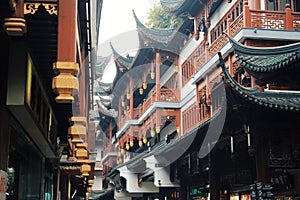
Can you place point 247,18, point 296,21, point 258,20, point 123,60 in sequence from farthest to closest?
point 123,60, point 296,21, point 258,20, point 247,18

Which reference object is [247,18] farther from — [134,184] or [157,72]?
[134,184]

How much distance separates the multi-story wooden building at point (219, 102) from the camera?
11039 millimetres

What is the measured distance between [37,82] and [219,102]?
38.0 feet

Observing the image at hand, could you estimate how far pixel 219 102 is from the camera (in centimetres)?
1767

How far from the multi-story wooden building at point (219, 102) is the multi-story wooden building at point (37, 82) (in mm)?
3792

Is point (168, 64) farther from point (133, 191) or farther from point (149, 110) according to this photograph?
point (133, 191)

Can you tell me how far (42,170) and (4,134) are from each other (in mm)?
3474

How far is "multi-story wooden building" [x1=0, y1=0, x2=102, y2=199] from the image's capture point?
4.50 m

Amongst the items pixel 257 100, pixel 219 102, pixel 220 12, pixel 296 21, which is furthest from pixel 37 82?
pixel 220 12

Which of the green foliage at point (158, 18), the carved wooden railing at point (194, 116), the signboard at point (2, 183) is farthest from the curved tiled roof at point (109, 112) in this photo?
the signboard at point (2, 183)

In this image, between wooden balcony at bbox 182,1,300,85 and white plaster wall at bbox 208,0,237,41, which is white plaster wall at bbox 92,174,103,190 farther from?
wooden balcony at bbox 182,1,300,85

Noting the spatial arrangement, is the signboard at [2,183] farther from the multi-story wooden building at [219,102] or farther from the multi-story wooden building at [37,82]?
the multi-story wooden building at [219,102]

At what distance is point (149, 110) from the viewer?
25500 mm

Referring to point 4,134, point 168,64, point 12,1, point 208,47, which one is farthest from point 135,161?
point 12,1
